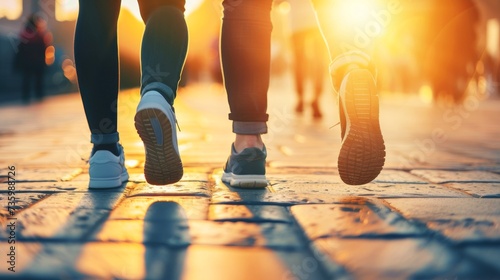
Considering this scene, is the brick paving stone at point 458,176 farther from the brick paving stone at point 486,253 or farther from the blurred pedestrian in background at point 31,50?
the blurred pedestrian in background at point 31,50

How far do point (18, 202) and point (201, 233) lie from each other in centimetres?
76

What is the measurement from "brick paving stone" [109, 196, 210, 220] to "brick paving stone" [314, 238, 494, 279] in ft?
1.56

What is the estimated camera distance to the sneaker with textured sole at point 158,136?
2.02 metres

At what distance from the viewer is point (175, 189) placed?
2357mm

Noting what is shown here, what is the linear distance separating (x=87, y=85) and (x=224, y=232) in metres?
0.89

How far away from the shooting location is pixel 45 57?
1209 cm

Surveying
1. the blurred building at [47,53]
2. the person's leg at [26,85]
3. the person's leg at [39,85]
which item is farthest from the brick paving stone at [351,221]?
the person's leg at [39,85]

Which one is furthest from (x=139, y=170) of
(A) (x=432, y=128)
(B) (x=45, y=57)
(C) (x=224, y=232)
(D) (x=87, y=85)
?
(B) (x=45, y=57)

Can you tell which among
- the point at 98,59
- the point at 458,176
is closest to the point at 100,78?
the point at 98,59

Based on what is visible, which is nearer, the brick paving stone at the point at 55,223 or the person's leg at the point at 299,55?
the brick paving stone at the point at 55,223

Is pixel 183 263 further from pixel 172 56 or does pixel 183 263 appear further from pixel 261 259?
pixel 172 56

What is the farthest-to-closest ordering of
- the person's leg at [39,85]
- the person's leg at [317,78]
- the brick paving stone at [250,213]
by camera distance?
the person's leg at [39,85] → the person's leg at [317,78] → the brick paving stone at [250,213]

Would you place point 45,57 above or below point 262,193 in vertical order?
above

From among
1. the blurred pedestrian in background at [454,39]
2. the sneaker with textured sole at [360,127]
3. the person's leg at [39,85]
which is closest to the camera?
the sneaker with textured sole at [360,127]
